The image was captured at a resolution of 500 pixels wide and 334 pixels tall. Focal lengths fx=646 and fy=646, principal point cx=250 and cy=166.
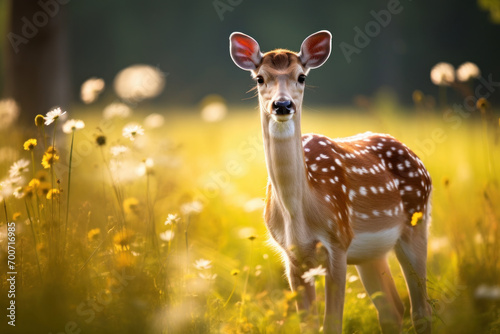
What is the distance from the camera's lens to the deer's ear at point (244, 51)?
14.2 feet

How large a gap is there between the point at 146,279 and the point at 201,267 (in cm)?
39

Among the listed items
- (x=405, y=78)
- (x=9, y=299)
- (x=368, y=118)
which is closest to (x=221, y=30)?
(x=405, y=78)

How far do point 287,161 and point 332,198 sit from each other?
46cm

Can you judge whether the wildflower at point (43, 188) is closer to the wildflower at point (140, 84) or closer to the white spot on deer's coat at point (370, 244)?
the white spot on deer's coat at point (370, 244)

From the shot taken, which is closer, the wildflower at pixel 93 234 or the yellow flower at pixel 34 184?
the yellow flower at pixel 34 184

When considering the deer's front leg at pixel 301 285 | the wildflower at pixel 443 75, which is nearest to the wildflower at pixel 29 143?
the deer's front leg at pixel 301 285

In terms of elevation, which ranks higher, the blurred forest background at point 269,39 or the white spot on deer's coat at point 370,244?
the blurred forest background at point 269,39

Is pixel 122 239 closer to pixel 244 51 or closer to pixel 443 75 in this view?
pixel 244 51

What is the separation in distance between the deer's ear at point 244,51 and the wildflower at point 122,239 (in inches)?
52.8

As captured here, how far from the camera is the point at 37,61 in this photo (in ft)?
25.2

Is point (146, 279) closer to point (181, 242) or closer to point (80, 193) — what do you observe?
point (181, 242)

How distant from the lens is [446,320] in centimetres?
450

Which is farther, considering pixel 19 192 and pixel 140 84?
pixel 140 84

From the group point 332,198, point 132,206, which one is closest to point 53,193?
point 132,206
